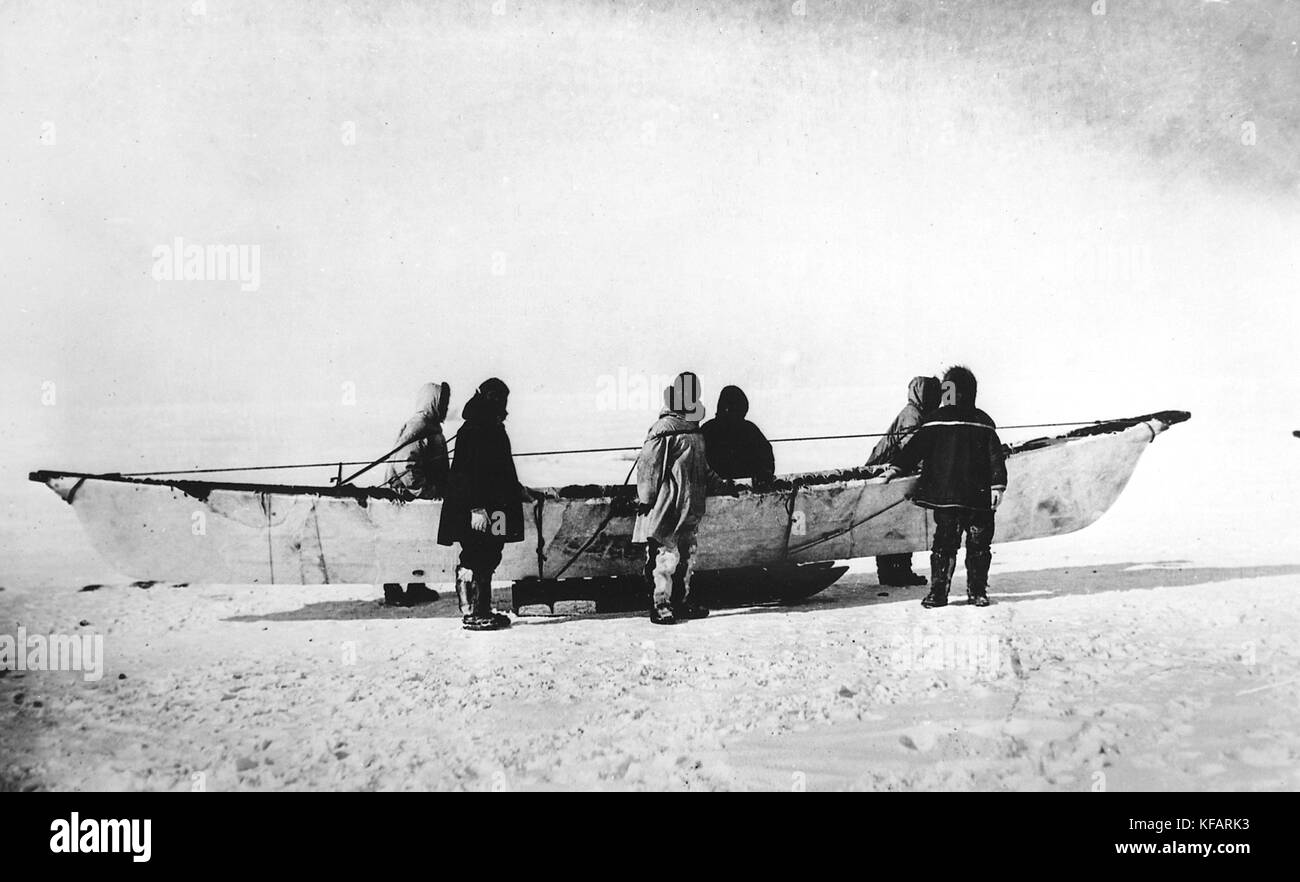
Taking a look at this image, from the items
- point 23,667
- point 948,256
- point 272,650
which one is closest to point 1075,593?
point 948,256

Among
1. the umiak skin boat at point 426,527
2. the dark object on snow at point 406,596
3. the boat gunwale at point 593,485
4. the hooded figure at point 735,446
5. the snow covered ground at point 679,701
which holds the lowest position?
the snow covered ground at point 679,701

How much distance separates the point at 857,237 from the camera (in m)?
4.94

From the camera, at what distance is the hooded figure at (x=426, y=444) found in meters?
4.21

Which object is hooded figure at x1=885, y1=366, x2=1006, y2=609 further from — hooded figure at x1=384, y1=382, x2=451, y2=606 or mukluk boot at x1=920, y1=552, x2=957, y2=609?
hooded figure at x1=384, y1=382, x2=451, y2=606

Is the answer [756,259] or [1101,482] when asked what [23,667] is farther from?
[1101,482]

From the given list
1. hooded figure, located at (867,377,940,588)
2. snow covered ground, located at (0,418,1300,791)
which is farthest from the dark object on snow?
hooded figure, located at (867,377,940,588)

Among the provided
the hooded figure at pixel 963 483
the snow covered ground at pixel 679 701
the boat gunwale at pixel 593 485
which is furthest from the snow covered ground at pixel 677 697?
the boat gunwale at pixel 593 485

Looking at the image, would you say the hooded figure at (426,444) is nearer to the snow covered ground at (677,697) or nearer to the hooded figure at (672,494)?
the snow covered ground at (677,697)

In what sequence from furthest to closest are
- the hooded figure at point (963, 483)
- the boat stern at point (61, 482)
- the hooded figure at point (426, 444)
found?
the hooded figure at point (426, 444), the hooded figure at point (963, 483), the boat stern at point (61, 482)

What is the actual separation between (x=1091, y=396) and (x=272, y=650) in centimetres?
530

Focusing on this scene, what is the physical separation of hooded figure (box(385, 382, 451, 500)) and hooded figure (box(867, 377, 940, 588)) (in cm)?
218

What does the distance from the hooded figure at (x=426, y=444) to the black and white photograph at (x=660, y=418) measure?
2 centimetres

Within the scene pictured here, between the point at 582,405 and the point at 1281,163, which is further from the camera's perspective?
the point at 582,405
